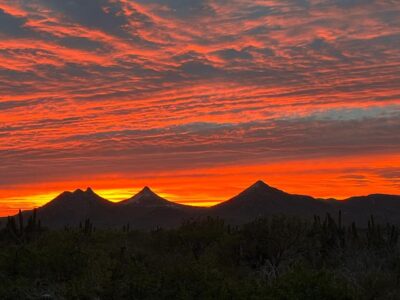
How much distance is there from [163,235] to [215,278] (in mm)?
27138

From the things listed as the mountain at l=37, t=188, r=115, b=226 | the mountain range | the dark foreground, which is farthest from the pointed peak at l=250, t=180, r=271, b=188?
the dark foreground

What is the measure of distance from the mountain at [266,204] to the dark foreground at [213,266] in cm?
10750

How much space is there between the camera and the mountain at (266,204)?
151 metres

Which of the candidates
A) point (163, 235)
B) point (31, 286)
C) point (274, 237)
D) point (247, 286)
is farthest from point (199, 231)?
point (247, 286)

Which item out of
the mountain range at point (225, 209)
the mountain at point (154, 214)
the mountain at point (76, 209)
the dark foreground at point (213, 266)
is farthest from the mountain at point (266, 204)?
the dark foreground at point (213, 266)

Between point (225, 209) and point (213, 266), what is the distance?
13755cm

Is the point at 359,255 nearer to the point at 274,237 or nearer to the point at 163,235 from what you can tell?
the point at 274,237

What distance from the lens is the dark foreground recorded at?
17.1 m

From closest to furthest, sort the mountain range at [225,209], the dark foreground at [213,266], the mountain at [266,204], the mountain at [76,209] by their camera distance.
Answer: the dark foreground at [213,266] → the mountain range at [225,209] → the mountain at [266,204] → the mountain at [76,209]

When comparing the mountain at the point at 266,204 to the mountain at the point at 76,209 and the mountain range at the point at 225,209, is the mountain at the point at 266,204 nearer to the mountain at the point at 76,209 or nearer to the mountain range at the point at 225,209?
the mountain range at the point at 225,209

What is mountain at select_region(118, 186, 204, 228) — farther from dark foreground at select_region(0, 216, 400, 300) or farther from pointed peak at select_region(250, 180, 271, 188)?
dark foreground at select_region(0, 216, 400, 300)

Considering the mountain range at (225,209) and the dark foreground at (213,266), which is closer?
the dark foreground at (213,266)

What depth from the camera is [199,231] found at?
4212 cm

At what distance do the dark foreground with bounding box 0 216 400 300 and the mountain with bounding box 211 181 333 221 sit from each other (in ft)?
353
